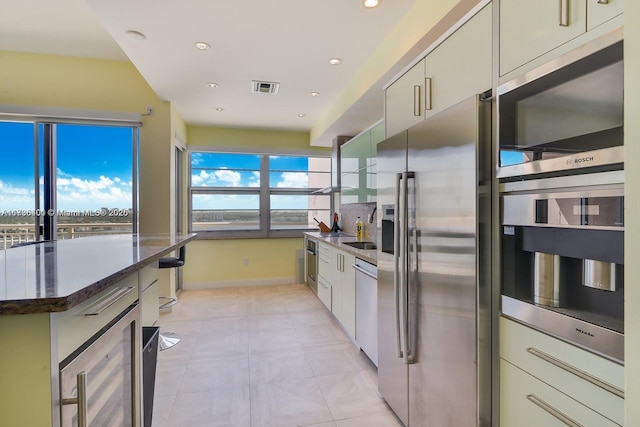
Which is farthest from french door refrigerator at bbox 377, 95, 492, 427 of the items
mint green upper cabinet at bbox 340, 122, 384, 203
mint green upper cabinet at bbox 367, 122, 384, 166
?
mint green upper cabinet at bbox 340, 122, 384, 203

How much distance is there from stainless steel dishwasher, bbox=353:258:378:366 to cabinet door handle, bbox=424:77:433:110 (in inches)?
44.5

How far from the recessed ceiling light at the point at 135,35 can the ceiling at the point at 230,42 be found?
0.03 metres

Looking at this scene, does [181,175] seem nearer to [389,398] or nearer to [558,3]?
[389,398]

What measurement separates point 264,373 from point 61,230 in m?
3.05

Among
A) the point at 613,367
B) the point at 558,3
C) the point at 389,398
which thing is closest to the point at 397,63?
the point at 558,3

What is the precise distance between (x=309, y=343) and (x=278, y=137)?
3338 mm

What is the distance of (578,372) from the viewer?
92 centimetres

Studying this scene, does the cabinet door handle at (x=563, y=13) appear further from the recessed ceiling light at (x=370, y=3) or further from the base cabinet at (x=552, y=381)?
the recessed ceiling light at (x=370, y=3)

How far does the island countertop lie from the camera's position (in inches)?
28.2

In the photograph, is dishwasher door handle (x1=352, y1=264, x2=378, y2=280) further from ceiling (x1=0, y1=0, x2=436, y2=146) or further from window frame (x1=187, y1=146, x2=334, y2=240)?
window frame (x1=187, y1=146, x2=334, y2=240)

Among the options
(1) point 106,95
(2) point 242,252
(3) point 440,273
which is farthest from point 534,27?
(2) point 242,252

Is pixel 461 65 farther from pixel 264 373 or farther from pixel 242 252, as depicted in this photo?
pixel 242 252

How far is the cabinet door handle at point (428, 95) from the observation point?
5.33 ft

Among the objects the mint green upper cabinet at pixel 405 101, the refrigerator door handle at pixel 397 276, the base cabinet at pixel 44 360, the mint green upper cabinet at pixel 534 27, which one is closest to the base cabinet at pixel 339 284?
the refrigerator door handle at pixel 397 276
